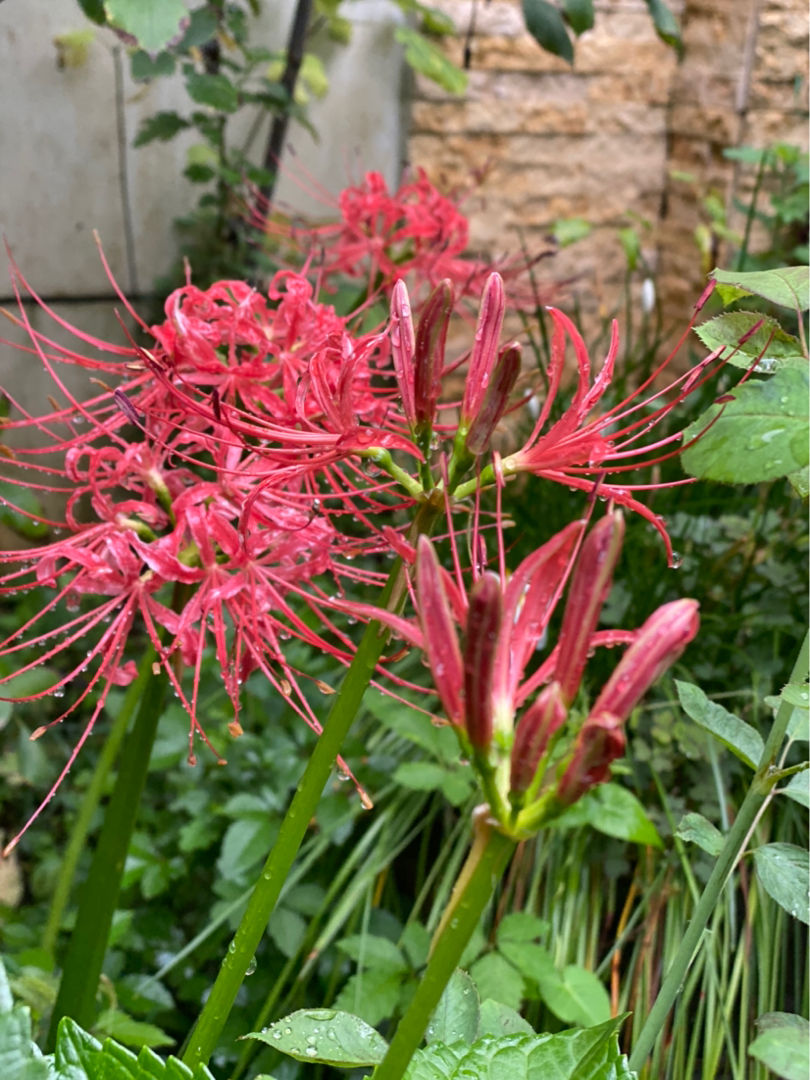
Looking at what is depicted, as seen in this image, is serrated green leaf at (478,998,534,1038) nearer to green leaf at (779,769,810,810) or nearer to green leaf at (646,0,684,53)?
green leaf at (779,769,810,810)

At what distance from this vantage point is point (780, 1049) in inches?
14.4

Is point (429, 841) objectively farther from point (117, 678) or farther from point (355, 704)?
point (355, 704)

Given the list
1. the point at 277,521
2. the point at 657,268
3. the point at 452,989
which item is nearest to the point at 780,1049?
the point at 452,989

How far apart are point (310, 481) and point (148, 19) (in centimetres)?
64

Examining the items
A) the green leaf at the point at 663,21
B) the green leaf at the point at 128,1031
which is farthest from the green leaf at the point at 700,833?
the green leaf at the point at 663,21

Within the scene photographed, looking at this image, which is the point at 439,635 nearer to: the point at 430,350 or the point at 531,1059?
the point at 430,350

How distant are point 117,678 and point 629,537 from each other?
881 mm

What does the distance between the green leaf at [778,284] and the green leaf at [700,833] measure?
A: 25 cm

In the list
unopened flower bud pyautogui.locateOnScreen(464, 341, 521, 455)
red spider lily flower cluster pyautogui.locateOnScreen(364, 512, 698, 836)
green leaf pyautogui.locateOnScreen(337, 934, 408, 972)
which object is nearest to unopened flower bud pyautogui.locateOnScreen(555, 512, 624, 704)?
red spider lily flower cluster pyautogui.locateOnScreen(364, 512, 698, 836)

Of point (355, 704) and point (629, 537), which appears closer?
point (355, 704)

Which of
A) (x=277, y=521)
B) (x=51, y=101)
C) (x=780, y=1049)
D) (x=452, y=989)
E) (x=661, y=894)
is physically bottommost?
(x=661, y=894)

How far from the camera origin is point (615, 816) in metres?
0.98

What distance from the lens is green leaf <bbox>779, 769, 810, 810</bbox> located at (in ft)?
1.49

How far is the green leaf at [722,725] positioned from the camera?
48 centimetres
